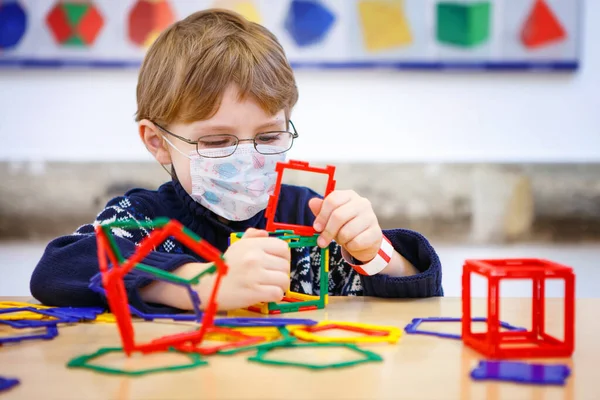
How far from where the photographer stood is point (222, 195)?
3.78 ft

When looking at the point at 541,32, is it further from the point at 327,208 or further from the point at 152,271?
the point at 152,271

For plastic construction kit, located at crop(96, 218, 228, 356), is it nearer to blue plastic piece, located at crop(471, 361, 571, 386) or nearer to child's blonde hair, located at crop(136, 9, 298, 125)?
blue plastic piece, located at crop(471, 361, 571, 386)

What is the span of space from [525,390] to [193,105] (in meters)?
0.77

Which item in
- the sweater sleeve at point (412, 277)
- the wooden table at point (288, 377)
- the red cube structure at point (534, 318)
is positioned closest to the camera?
the wooden table at point (288, 377)

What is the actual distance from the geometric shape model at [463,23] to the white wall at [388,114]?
0.38 feet

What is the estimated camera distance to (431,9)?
2137 mm

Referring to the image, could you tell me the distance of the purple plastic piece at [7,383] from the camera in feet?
1.69

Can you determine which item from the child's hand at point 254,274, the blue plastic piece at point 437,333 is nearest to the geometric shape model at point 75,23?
the child's hand at point 254,274

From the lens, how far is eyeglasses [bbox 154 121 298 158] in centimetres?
111

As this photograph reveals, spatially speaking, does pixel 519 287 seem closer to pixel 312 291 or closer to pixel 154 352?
pixel 312 291

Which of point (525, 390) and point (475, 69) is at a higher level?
point (475, 69)

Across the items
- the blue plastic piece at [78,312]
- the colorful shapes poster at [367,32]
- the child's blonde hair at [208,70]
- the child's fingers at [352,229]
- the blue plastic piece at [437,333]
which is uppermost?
the colorful shapes poster at [367,32]

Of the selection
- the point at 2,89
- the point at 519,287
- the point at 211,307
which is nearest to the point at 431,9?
the point at 519,287

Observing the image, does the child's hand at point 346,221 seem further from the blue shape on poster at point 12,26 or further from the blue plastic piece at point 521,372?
the blue shape on poster at point 12,26
